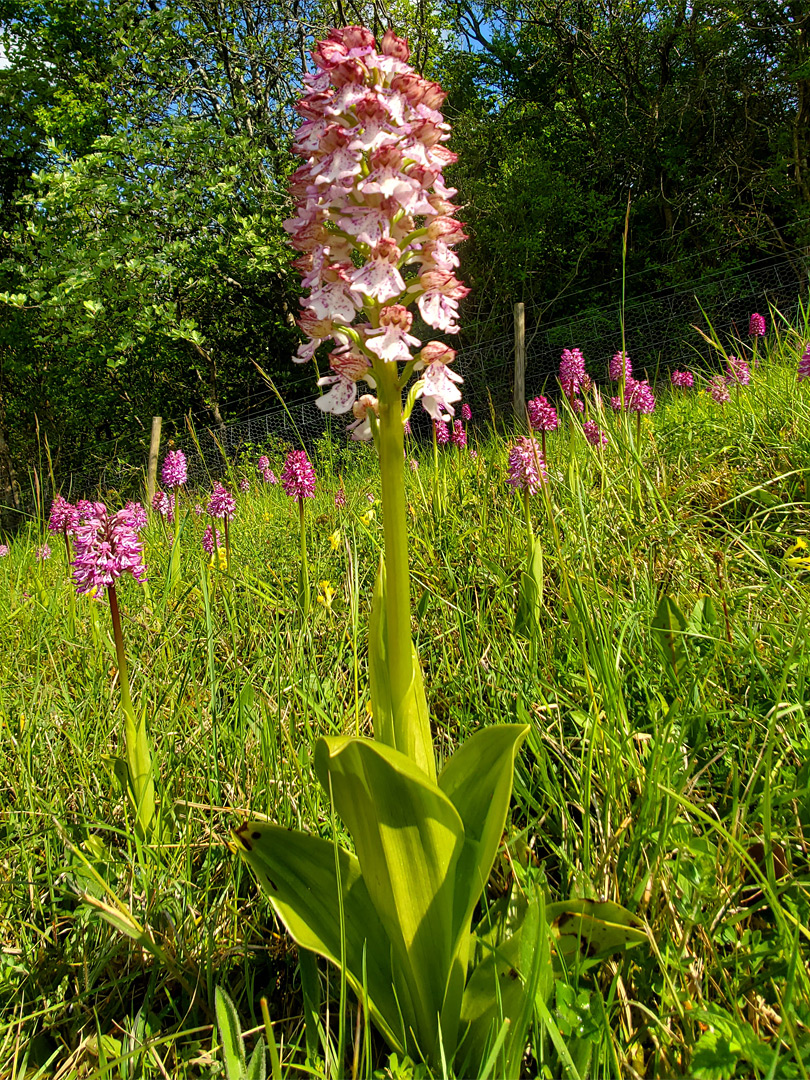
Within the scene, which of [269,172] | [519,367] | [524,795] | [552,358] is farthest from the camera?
[269,172]

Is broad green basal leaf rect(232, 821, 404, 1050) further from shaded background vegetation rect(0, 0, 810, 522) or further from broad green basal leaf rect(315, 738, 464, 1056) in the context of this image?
shaded background vegetation rect(0, 0, 810, 522)

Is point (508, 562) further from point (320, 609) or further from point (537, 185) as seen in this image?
point (537, 185)

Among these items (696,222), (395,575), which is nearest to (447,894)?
(395,575)

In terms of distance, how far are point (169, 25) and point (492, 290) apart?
8.11m

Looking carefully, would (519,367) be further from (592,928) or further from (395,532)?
(592,928)

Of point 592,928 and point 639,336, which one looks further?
point 639,336

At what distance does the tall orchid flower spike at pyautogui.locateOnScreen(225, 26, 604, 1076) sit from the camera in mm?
873

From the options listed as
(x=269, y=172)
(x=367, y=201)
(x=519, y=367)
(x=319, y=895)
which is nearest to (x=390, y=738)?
(x=319, y=895)

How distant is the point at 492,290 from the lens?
608 inches

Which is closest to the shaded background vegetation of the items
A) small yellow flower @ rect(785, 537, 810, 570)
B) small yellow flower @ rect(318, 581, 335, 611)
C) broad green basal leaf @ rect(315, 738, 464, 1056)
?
small yellow flower @ rect(318, 581, 335, 611)

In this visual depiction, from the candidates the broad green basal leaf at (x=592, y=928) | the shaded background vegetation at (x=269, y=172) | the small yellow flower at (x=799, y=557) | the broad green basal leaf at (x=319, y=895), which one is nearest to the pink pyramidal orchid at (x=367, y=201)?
the broad green basal leaf at (x=319, y=895)

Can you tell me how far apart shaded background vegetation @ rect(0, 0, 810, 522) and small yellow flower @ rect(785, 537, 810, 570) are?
34.3 feet

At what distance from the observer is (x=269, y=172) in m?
13.1

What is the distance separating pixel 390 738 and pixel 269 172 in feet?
48.2
